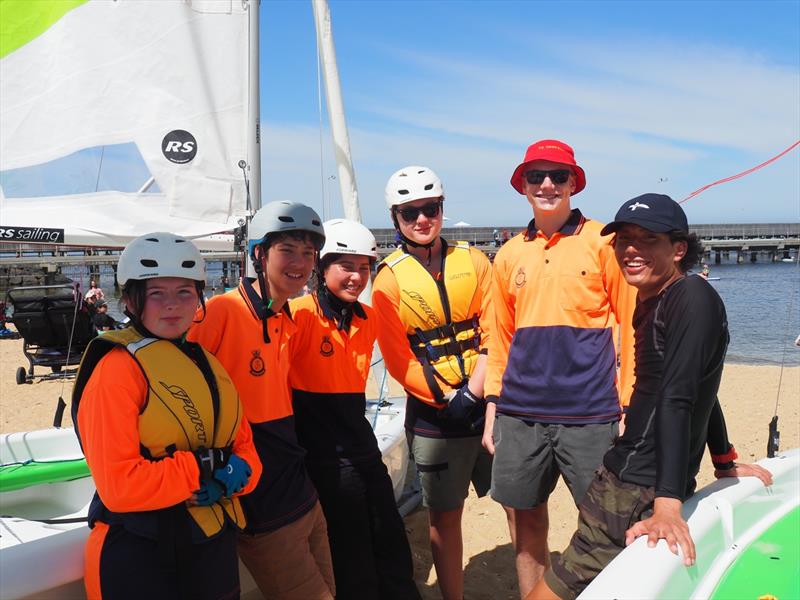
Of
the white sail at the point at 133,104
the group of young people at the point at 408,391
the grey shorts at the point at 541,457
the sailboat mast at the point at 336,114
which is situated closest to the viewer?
the group of young people at the point at 408,391

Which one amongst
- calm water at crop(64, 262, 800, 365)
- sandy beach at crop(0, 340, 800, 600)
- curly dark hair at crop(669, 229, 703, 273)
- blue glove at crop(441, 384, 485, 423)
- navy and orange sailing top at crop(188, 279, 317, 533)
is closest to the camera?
curly dark hair at crop(669, 229, 703, 273)

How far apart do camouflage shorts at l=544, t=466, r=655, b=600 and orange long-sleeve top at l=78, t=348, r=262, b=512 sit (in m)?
1.35

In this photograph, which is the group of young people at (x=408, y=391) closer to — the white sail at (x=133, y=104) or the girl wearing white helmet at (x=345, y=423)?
the girl wearing white helmet at (x=345, y=423)

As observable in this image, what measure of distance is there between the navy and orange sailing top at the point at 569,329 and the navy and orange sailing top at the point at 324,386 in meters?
0.71

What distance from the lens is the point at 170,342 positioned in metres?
2.19

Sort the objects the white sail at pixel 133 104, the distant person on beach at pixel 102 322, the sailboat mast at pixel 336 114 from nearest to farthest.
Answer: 1. the white sail at pixel 133 104
2. the sailboat mast at pixel 336 114
3. the distant person on beach at pixel 102 322

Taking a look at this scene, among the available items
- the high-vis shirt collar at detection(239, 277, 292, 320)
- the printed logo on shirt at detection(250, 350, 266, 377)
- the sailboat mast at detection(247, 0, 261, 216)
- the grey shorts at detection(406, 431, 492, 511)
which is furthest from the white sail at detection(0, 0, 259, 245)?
the grey shorts at detection(406, 431, 492, 511)

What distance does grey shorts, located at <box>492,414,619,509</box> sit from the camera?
9.20 feet

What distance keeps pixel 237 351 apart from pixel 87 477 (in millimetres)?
2647

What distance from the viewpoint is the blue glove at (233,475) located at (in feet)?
7.08

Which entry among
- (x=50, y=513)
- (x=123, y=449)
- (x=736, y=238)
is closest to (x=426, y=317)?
(x=123, y=449)

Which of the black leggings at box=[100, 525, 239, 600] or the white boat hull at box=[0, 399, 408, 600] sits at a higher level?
the black leggings at box=[100, 525, 239, 600]

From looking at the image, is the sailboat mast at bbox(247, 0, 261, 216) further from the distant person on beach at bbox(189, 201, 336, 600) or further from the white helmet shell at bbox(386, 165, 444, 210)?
the distant person on beach at bbox(189, 201, 336, 600)

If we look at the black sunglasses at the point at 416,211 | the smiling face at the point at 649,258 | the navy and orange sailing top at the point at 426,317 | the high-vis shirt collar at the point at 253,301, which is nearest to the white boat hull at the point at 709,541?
the smiling face at the point at 649,258
